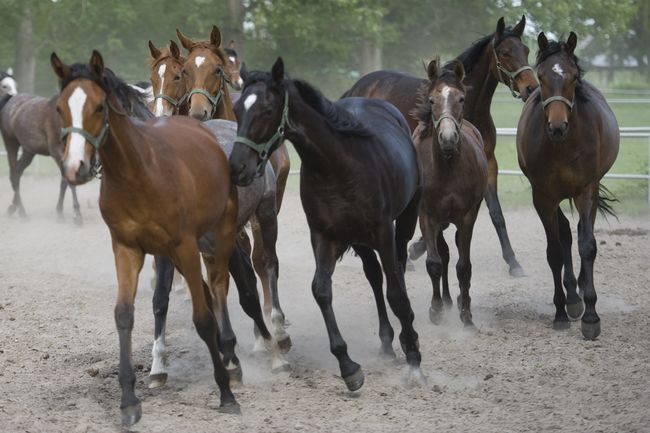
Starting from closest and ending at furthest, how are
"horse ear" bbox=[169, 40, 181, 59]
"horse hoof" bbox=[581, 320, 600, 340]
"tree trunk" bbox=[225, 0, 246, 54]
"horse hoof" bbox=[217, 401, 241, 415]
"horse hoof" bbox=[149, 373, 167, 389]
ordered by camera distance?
"horse hoof" bbox=[217, 401, 241, 415] < "horse hoof" bbox=[149, 373, 167, 389] < "horse hoof" bbox=[581, 320, 600, 340] < "horse ear" bbox=[169, 40, 181, 59] < "tree trunk" bbox=[225, 0, 246, 54]

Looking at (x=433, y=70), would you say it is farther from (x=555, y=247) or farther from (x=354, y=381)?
(x=354, y=381)

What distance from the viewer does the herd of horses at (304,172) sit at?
5504mm

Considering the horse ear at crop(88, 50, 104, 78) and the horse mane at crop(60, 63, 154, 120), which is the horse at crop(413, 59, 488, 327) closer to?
the horse mane at crop(60, 63, 154, 120)

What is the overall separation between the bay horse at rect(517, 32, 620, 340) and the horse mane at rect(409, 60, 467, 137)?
0.66 m

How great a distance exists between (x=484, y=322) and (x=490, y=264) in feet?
9.23

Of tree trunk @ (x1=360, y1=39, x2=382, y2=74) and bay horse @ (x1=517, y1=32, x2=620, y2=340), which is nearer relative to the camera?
bay horse @ (x1=517, y1=32, x2=620, y2=340)

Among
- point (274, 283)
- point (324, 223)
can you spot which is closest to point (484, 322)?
point (274, 283)

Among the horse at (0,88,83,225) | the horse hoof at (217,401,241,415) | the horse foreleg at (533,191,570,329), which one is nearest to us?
the horse hoof at (217,401,241,415)

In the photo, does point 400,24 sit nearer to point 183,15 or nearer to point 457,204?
point 183,15

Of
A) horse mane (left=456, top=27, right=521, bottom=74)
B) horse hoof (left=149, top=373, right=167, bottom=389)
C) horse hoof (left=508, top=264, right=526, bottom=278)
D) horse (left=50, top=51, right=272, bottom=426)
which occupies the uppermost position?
horse mane (left=456, top=27, right=521, bottom=74)

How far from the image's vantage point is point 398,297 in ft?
21.1

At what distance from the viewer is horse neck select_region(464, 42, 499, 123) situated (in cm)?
991

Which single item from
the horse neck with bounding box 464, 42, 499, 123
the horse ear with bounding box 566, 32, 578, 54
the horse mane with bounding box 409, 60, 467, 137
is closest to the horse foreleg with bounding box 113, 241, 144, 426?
the horse mane with bounding box 409, 60, 467, 137

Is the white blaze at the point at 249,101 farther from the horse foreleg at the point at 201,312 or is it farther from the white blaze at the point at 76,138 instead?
the white blaze at the point at 76,138
